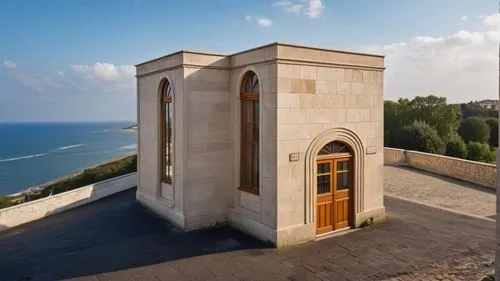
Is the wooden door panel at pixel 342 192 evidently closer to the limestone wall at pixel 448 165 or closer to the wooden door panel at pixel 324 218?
the wooden door panel at pixel 324 218

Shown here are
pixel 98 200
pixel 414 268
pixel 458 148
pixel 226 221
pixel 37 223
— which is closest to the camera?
pixel 414 268

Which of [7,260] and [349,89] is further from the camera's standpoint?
[349,89]

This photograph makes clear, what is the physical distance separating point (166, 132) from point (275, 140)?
373 centimetres

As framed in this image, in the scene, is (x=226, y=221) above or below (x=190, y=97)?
below

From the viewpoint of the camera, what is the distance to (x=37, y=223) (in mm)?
10414

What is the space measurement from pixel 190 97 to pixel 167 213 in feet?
10.3

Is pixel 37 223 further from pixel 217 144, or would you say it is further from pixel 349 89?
pixel 349 89

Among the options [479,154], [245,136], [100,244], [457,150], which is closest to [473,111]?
[479,154]

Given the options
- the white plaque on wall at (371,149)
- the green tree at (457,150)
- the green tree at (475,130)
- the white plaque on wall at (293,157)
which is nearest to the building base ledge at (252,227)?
the white plaque on wall at (293,157)

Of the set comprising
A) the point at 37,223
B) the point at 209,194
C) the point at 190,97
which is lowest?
the point at 37,223

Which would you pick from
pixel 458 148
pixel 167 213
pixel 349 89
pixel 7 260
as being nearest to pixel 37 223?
pixel 7 260

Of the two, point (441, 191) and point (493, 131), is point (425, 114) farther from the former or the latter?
point (441, 191)

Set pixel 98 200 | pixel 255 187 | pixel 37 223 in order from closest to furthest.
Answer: pixel 255 187
pixel 37 223
pixel 98 200

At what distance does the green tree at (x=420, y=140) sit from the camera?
76.8 ft
